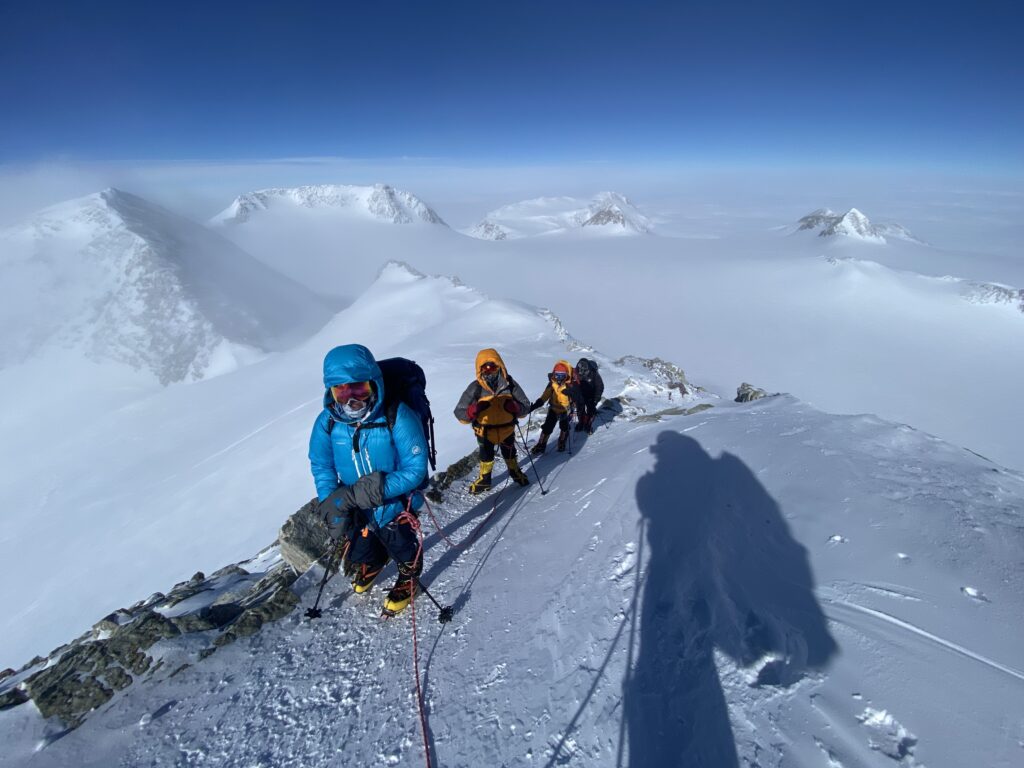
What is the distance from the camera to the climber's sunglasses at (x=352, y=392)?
12.0 ft

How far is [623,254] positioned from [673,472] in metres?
183

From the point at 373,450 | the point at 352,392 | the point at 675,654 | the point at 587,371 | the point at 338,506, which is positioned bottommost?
the point at 675,654

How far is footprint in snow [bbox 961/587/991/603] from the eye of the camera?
3254 mm

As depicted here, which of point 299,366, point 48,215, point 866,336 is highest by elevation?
point 48,215

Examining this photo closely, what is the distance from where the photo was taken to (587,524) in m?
5.16

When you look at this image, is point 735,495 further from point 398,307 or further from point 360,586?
point 398,307

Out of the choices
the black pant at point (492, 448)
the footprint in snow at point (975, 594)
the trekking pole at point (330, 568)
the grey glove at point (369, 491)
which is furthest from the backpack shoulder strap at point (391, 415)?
the footprint in snow at point (975, 594)

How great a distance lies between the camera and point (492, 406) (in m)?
6.71

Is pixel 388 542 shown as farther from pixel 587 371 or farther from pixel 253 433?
pixel 253 433

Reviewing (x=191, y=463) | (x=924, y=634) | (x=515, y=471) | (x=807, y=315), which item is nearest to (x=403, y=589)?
(x=515, y=471)

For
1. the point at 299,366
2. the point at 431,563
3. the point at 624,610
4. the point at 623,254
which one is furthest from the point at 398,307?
the point at 623,254

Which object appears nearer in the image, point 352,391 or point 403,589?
point 352,391

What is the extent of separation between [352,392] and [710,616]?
3.42 metres

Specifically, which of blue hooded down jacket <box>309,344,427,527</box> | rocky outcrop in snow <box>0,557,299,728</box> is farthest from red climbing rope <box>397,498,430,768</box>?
rocky outcrop in snow <box>0,557,299,728</box>
